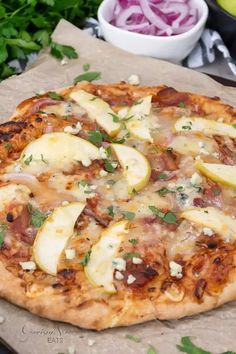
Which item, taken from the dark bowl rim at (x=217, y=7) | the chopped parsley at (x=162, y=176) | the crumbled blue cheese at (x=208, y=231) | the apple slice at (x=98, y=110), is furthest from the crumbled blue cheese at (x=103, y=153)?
the dark bowl rim at (x=217, y=7)

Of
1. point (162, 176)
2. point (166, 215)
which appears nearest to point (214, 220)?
point (166, 215)

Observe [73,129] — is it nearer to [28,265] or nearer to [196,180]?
[196,180]

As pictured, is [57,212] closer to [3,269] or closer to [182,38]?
[3,269]

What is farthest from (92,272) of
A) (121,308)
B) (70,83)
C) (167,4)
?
(167,4)

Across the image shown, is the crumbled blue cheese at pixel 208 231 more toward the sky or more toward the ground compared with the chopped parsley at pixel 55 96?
more toward the sky

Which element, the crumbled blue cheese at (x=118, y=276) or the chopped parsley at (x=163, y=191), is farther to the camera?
the chopped parsley at (x=163, y=191)

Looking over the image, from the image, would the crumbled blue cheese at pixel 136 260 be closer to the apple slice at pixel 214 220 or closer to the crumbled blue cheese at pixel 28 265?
the apple slice at pixel 214 220

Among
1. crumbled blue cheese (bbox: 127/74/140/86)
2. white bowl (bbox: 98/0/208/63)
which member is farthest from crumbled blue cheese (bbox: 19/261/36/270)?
white bowl (bbox: 98/0/208/63)

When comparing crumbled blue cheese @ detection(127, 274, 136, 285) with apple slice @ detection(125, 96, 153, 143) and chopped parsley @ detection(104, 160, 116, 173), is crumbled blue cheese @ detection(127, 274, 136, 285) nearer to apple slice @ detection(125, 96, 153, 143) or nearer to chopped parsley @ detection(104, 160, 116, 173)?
chopped parsley @ detection(104, 160, 116, 173)
